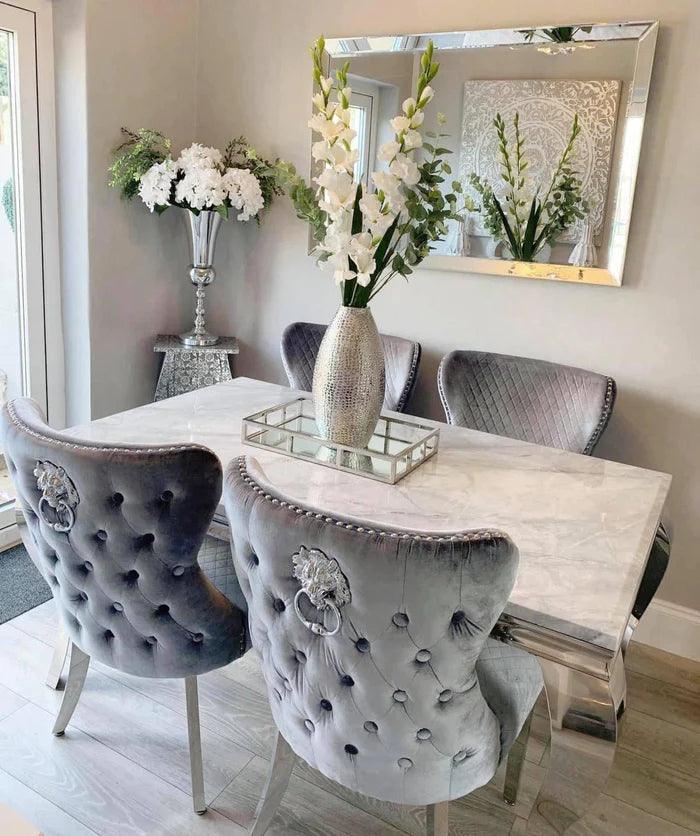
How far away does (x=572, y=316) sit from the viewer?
2607 millimetres

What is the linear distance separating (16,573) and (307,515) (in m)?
2.05

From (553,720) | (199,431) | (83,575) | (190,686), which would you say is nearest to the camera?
(553,720)

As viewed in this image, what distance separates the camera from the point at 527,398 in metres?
2.53

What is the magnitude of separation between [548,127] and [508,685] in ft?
5.99

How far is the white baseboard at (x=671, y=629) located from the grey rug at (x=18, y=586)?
2111 millimetres

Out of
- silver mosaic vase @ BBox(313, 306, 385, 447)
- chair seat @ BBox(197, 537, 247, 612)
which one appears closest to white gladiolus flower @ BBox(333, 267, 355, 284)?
silver mosaic vase @ BBox(313, 306, 385, 447)

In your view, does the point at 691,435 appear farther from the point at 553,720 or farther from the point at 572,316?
the point at 553,720

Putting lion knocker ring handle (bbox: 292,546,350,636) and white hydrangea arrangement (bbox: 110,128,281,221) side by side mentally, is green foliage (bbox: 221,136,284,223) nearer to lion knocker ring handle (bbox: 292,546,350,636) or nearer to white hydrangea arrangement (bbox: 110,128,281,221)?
white hydrangea arrangement (bbox: 110,128,281,221)

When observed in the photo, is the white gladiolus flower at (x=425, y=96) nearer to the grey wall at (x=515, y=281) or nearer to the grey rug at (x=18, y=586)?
the grey wall at (x=515, y=281)

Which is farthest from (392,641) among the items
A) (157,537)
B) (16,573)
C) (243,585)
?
(16,573)

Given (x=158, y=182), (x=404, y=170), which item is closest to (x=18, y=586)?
(x=158, y=182)

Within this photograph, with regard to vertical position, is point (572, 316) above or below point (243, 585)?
above

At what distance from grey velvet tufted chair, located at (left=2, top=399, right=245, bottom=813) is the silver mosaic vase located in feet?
1.76

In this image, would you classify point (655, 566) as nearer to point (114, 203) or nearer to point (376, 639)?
point (376, 639)
